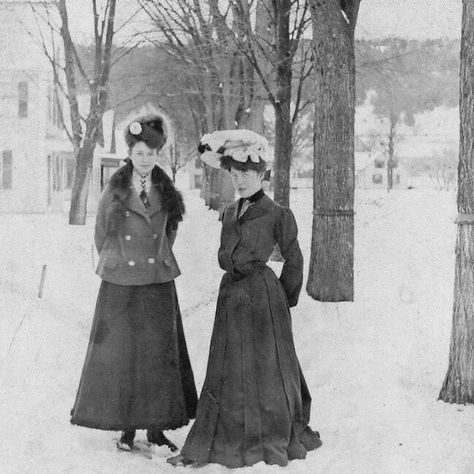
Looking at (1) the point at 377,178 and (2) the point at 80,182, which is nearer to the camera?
(2) the point at 80,182

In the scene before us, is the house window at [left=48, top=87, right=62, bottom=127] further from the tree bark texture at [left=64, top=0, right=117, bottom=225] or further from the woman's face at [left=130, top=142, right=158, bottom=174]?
the woman's face at [left=130, top=142, right=158, bottom=174]

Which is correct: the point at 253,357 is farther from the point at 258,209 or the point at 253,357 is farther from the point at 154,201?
the point at 154,201

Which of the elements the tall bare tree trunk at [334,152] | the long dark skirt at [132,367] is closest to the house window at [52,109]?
the tall bare tree trunk at [334,152]

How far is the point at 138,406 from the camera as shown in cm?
455

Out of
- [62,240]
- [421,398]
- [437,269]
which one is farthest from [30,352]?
[62,240]

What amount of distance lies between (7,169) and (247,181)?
21.9 meters

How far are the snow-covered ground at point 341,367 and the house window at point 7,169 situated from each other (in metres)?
14.3

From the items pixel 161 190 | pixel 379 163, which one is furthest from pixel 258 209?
pixel 379 163

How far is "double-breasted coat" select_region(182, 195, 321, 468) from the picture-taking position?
171 inches

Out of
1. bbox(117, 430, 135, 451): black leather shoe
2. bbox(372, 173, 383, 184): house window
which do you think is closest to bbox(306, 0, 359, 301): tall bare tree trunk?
bbox(117, 430, 135, 451): black leather shoe

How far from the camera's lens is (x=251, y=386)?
439cm

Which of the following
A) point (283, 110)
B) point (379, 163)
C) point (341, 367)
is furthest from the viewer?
point (379, 163)

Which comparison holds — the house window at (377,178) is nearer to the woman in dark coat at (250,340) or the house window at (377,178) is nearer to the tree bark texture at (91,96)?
the tree bark texture at (91,96)

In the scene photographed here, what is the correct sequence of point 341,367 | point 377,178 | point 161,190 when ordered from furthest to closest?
point 377,178
point 341,367
point 161,190
